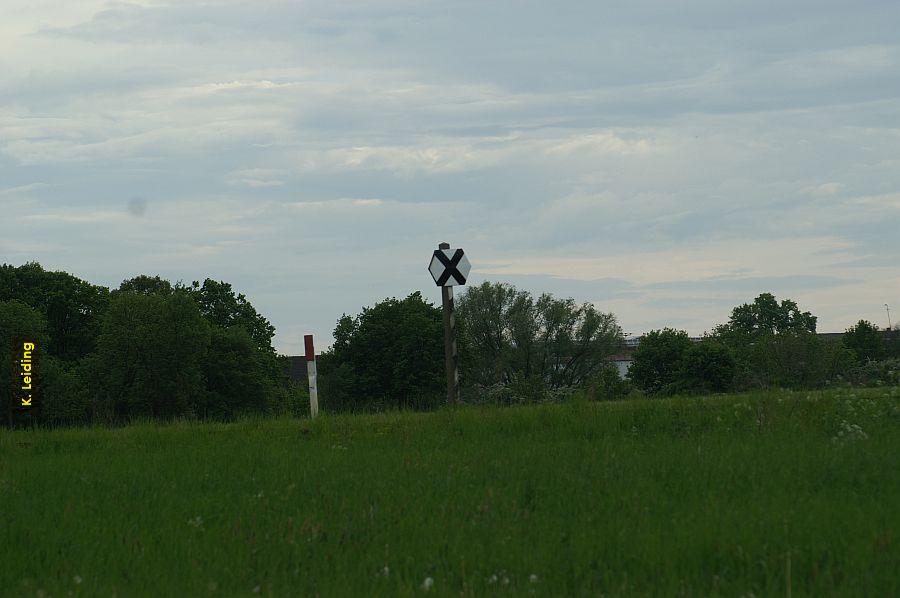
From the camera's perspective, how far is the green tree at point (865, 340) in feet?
387

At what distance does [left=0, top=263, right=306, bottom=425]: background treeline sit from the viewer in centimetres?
6325

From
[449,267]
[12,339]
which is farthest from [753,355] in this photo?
[449,267]

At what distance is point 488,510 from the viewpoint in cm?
748

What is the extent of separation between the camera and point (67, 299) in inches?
2864

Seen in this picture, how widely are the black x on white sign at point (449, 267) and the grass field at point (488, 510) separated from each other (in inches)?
192

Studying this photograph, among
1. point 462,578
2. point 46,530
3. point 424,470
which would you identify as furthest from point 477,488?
point 46,530

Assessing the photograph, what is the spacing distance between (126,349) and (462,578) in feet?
211

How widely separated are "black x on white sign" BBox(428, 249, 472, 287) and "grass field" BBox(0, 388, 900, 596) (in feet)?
16.0


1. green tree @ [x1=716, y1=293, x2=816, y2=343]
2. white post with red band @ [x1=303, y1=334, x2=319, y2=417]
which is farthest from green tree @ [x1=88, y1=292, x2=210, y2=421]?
green tree @ [x1=716, y1=293, x2=816, y2=343]

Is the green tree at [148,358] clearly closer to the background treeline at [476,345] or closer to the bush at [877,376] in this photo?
the background treeline at [476,345]

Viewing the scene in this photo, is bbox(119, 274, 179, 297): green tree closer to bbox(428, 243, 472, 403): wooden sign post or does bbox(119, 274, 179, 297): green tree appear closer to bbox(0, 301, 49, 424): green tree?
bbox(0, 301, 49, 424): green tree

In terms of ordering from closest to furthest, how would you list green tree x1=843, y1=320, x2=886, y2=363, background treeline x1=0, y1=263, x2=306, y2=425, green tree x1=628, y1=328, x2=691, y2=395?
background treeline x1=0, y1=263, x2=306, y2=425, green tree x1=628, y1=328, x2=691, y2=395, green tree x1=843, y1=320, x2=886, y2=363

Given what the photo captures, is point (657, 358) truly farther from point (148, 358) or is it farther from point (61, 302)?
point (61, 302)

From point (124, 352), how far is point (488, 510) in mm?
63236
